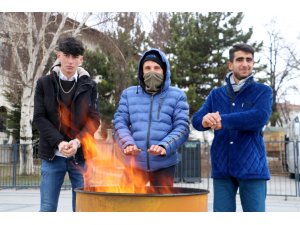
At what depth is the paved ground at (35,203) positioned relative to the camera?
745 centimetres

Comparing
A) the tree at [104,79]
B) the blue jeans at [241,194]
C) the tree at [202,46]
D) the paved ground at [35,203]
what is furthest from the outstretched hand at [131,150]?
the tree at [202,46]

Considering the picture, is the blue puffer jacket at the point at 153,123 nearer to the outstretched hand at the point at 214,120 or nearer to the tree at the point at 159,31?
the outstretched hand at the point at 214,120

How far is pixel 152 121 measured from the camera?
3.19 meters

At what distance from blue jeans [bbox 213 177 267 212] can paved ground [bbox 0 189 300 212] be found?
3837mm

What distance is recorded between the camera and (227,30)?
87.9 feet

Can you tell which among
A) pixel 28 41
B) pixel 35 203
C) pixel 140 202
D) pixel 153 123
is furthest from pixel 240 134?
pixel 28 41

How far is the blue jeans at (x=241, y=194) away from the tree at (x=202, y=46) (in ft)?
72.0

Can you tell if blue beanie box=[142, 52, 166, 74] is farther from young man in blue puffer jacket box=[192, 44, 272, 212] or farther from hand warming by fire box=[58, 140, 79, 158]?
hand warming by fire box=[58, 140, 79, 158]

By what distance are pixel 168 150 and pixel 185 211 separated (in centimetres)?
59

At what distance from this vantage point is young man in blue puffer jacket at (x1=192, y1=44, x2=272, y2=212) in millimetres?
2896

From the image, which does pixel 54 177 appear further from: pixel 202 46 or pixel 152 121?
pixel 202 46

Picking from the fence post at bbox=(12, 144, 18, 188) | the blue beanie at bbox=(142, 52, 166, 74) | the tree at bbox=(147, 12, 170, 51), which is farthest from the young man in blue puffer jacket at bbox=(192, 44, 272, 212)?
the tree at bbox=(147, 12, 170, 51)

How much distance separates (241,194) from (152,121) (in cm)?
83
